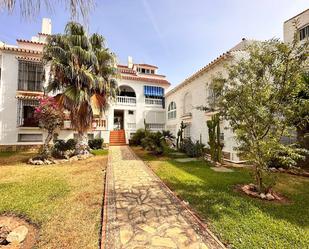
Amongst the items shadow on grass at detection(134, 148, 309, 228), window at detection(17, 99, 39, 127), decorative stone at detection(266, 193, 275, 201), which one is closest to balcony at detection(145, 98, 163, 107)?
window at detection(17, 99, 39, 127)

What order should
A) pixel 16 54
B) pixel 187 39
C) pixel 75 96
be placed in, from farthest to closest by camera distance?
pixel 16 54, pixel 75 96, pixel 187 39

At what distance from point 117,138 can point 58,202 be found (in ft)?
58.4

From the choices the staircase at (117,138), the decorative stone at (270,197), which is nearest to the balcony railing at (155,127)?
the staircase at (117,138)

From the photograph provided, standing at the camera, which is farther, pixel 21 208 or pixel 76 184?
pixel 76 184

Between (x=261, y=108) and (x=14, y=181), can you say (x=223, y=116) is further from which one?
(x=14, y=181)

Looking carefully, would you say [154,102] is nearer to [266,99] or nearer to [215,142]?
[215,142]

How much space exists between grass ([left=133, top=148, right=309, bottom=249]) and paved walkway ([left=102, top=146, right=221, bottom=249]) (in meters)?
0.50

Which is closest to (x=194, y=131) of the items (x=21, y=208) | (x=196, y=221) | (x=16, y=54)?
(x=196, y=221)

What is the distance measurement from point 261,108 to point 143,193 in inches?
205

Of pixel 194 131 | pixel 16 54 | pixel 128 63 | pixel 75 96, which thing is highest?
pixel 128 63

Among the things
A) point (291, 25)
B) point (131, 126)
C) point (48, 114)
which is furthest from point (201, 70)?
point (48, 114)

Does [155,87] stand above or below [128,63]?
below

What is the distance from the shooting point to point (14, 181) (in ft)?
27.7

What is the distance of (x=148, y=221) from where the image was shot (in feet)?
15.6
